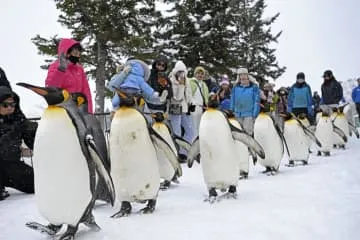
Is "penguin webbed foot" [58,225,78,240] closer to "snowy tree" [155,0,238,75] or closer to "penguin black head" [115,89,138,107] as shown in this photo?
"penguin black head" [115,89,138,107]

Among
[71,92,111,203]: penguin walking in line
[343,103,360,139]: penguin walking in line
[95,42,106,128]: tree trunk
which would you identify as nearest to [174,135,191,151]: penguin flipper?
[71,92,111,203]: penguin walking in line

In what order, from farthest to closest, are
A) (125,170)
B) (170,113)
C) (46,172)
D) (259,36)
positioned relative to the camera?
(259,36)
(170,113)
(125,170)
(46,172)

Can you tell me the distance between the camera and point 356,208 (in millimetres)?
3758

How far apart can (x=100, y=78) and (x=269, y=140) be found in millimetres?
8901

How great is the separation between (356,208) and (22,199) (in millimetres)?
3888

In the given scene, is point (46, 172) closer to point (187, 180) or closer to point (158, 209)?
point (158, 209)

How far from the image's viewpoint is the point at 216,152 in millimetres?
4672

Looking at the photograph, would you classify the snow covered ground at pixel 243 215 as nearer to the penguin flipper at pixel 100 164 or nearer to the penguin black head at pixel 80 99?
the penguin flipper at pixel 100 164

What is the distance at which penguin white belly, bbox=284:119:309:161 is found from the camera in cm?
776

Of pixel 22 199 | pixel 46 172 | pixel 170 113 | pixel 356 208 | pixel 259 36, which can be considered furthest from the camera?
pixel 259 36

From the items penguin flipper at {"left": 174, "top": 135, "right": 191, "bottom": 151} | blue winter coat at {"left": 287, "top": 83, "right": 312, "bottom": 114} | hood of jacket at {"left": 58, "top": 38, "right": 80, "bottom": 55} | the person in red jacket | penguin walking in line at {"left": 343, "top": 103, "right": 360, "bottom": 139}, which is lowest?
penguin walking in line at {"left": 343, "top": 103, "right": 360, "bottom": 139}

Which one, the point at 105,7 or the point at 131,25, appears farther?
the point at 131,25

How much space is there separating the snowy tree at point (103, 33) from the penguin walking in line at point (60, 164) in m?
11.2

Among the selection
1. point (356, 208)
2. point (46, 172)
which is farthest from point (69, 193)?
point (356, 208)
